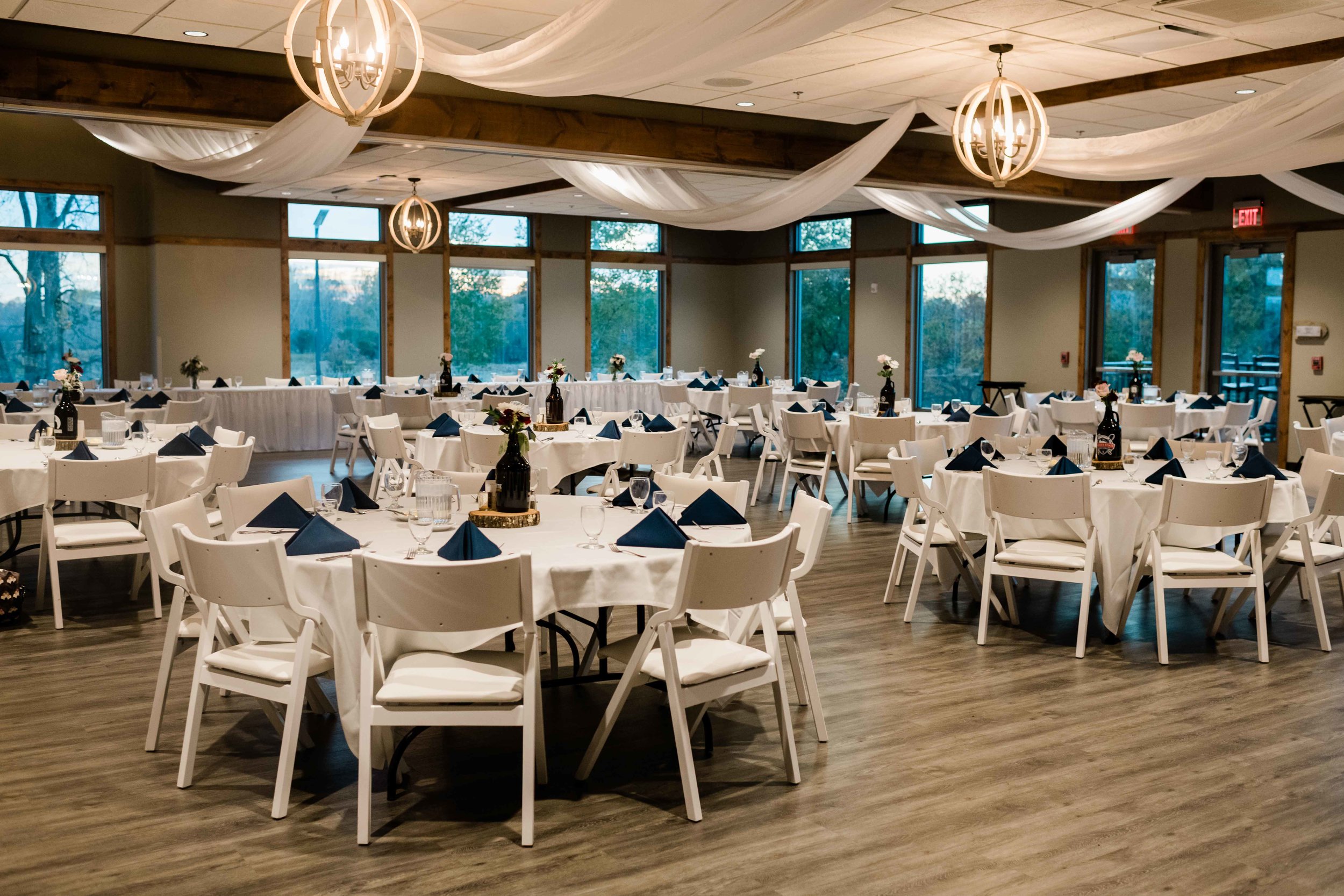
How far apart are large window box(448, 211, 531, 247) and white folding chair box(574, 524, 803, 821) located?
49.9 ft

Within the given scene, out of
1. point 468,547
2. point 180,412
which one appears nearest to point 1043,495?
point 468,547

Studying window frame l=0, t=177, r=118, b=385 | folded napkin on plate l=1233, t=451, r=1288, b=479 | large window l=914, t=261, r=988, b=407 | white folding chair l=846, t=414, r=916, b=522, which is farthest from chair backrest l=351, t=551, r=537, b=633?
large window l=914, t=261, r=988, b=407

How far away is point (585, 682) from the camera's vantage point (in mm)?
4801

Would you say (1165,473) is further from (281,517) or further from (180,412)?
(180,412)

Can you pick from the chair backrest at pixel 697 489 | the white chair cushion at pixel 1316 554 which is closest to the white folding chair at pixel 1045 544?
the white chair cushion at pixel 1316 554

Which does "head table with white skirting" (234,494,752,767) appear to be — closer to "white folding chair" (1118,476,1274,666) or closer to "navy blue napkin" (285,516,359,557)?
"navy blue napkin" (285,516,359,557)

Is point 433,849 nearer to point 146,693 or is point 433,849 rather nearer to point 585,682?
point 585,682

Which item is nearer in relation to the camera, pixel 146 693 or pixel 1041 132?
pixel 146 693

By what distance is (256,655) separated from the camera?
4016 mm

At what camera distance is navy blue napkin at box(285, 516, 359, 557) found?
13.1ft

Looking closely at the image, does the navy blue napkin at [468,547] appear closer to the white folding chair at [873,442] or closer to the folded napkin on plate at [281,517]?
the folded napkin on plate at [281,517]

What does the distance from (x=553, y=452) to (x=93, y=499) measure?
2838 mm

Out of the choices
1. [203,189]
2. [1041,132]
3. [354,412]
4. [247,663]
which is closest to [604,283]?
[203,189]

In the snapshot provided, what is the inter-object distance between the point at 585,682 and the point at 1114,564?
8.95ft
